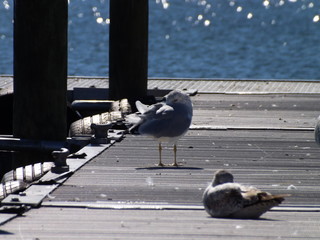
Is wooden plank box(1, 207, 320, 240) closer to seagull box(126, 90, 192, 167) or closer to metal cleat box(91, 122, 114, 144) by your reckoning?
seagull box(126, 90, 192, 167)

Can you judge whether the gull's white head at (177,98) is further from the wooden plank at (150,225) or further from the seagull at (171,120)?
the wooden plank at (150,225)

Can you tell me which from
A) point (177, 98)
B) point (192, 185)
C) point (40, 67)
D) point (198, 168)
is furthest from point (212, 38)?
point (192, 185)

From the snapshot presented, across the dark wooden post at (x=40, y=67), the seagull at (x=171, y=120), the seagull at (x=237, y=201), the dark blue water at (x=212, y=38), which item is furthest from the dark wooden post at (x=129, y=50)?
the dark blue water at (x=212, y=38)

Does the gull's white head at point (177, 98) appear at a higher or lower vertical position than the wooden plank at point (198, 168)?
higher

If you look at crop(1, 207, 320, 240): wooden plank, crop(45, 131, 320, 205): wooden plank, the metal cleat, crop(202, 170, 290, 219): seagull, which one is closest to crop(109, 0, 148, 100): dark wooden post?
crop(45, 131, 320, 205): wooden plank

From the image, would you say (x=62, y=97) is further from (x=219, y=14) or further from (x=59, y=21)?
(x=219, y=14)

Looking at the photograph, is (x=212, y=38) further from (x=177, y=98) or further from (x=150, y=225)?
(x=150, y=225)

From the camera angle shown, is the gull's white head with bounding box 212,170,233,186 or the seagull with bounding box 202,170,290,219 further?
the gull's white head with bounding box 212,170,233,186

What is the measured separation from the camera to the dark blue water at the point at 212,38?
55562 millimetres

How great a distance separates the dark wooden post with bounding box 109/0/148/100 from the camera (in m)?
19.0

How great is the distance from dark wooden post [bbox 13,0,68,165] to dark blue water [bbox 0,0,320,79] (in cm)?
3220

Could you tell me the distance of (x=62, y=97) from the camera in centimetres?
1495

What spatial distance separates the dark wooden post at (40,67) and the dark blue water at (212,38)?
106ft

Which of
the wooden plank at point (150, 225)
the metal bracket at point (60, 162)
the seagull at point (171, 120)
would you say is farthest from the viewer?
the seagull at point (171, 120)
